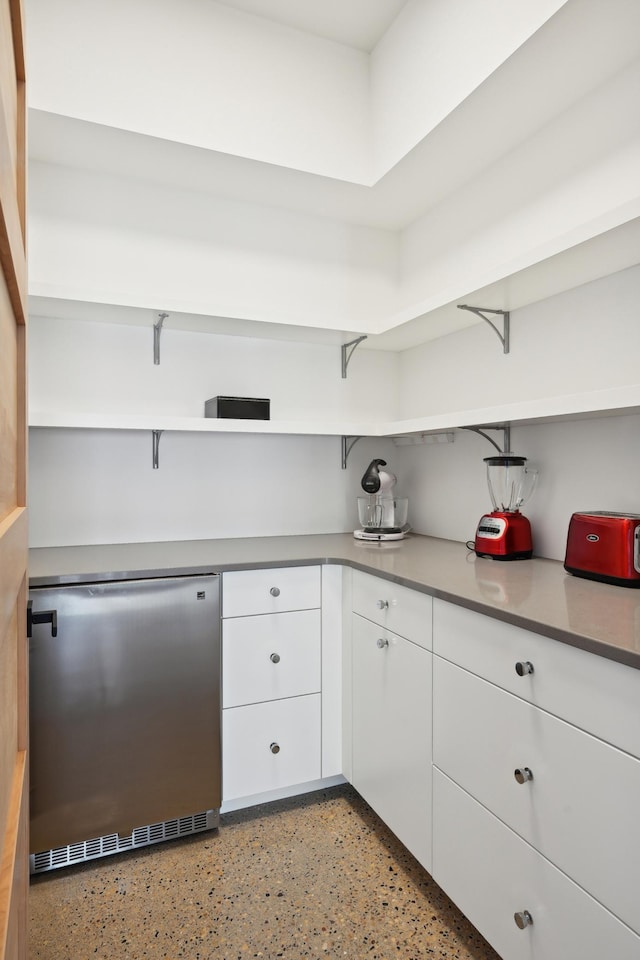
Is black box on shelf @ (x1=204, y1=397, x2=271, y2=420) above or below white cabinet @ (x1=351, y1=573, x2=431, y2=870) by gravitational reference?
above

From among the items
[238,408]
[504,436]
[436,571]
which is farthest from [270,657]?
[504,436]

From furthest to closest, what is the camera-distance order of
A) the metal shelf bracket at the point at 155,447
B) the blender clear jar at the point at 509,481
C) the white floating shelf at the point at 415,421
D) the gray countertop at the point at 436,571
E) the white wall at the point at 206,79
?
1. the metal shelf bracket at the point at 155,447
2. the blender clear jar at the point at 509,481
3. the white wall at the point at 206,79
4. the white floating shelf at the point at 415,421
5. the gray countertop at the point at 436,571

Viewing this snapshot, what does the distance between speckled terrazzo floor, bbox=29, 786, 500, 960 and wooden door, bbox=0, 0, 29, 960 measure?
3.11 ft

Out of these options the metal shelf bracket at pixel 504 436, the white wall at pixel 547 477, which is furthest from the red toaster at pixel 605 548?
the metal shelf bracket at pixel 504 436

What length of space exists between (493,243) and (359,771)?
1.95 m

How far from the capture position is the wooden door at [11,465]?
1.78ft

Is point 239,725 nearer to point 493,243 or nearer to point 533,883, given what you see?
point 533,883

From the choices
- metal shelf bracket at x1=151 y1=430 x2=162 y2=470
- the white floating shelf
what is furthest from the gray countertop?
the white floating shelf

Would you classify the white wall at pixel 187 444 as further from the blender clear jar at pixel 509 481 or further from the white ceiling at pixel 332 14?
the white ceiling at pixel 332 14

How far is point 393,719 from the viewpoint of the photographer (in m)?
1.78

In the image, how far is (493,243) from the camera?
217 cm

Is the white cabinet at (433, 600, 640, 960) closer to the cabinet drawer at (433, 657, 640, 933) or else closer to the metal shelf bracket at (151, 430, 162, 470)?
the cabinet drawer at (433, 657, 640, 933)

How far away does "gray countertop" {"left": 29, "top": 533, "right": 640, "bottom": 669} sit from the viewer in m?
1.18

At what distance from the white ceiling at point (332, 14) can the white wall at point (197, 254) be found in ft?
2.15
